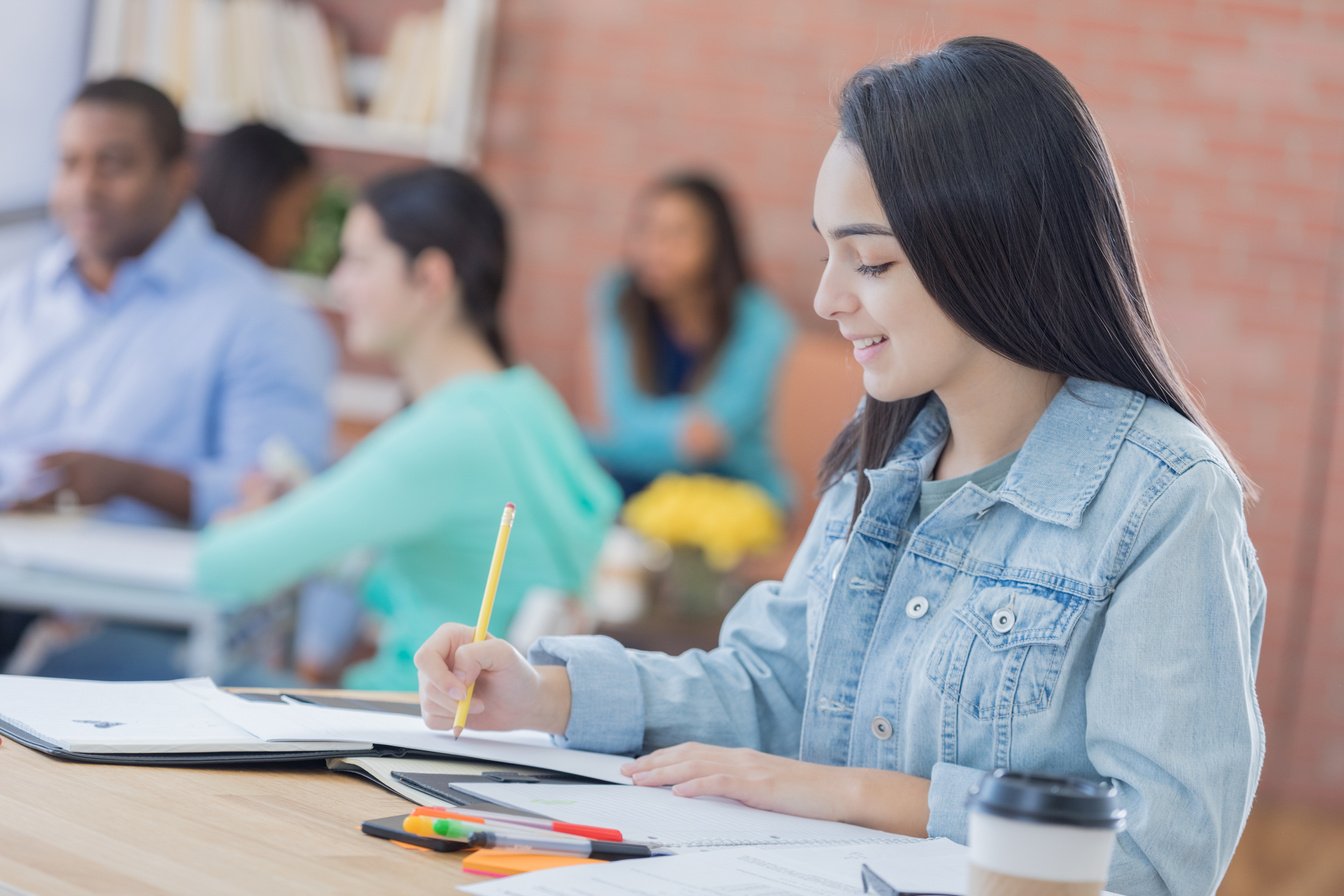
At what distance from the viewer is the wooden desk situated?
851 millimetres

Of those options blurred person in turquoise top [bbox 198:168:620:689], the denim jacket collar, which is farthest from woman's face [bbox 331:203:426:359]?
the denim jacket collar

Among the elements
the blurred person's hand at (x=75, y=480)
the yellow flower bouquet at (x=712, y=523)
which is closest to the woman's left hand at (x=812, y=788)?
the blurred person's hand at (x=75, y=480)

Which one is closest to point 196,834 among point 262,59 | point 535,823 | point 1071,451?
point 535,823

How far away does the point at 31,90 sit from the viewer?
4.27 metres

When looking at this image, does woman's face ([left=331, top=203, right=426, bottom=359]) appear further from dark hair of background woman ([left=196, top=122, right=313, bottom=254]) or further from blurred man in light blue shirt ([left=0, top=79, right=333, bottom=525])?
dark hair of background woman ([left=196, top=122, right=313, bottom=254])

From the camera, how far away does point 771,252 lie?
524cm

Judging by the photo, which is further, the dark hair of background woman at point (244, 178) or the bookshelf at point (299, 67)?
the bookshelf at point (299, 67)

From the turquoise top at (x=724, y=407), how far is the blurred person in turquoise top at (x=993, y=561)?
3.43 meters

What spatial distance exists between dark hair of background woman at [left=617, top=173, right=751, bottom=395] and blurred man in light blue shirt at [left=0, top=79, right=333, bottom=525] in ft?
6.16

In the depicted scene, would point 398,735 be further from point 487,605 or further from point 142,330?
point 142,330

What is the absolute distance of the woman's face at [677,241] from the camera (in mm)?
4906

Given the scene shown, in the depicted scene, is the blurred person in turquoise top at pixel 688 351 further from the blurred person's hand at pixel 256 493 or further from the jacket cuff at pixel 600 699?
the jacket cuff at pixel 600 699

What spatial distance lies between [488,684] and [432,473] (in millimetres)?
1076

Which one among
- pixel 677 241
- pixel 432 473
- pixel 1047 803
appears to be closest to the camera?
pixel 1047 803
